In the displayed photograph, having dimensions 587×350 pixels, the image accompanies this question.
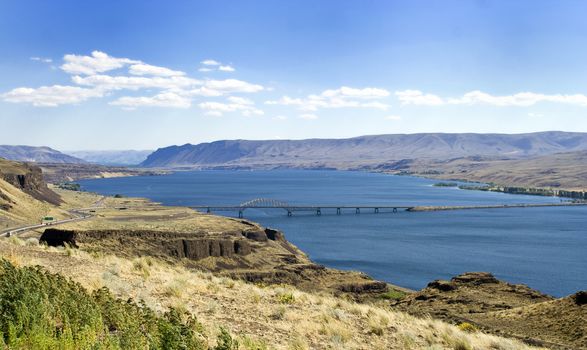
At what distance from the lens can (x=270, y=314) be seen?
17.8 m

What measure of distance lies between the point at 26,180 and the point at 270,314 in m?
152

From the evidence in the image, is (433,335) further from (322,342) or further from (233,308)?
(233,308)

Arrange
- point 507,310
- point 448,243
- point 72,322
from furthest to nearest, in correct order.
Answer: point 448,243 < point 507,310 < point 72,322

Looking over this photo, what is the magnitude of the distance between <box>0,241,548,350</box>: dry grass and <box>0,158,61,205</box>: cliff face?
5340 inches

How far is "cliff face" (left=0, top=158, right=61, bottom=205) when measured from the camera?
14288 cm

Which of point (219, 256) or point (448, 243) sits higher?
point (219, 256)

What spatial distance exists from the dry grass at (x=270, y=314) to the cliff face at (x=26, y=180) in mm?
135624

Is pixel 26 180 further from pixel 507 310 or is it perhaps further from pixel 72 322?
pixel 72 322

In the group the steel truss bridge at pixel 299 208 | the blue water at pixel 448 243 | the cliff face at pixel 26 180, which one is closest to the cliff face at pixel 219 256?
the blue water at pixel 448 243

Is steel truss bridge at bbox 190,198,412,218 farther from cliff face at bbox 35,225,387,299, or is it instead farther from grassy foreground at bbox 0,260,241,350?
grassy foreground at bbox 0,260,241,350

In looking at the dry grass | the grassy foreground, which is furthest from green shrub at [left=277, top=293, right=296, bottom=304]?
the grassy foreground

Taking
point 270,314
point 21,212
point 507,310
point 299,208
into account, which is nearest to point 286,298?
point 270,314

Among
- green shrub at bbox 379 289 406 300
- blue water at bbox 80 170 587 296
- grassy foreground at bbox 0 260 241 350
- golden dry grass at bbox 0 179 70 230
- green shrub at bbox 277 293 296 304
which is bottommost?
blue water at bbox 80 170 587 296

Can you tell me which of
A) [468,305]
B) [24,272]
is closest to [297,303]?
[24,272]
